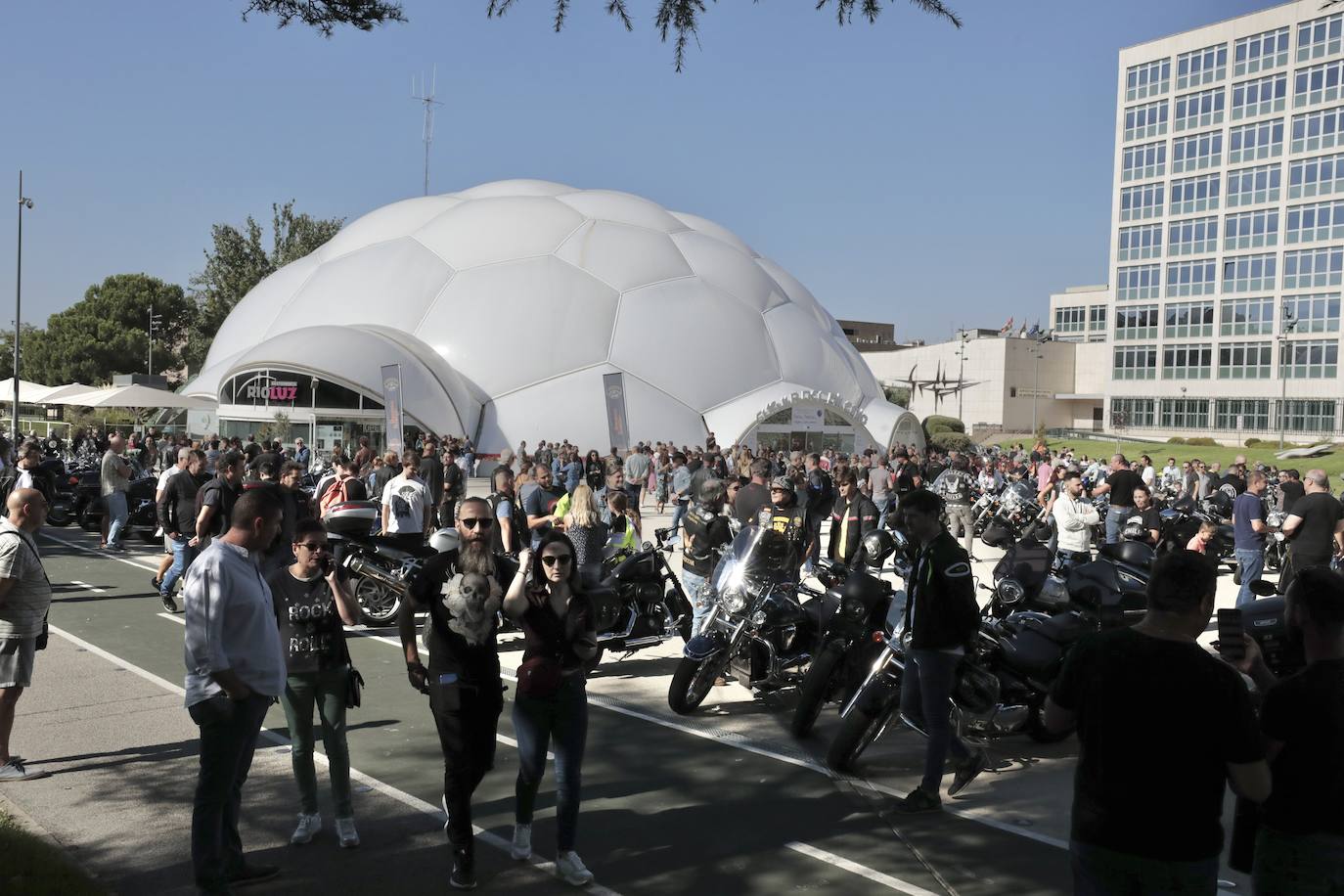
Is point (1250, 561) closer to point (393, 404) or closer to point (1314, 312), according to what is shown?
point (393, 404)

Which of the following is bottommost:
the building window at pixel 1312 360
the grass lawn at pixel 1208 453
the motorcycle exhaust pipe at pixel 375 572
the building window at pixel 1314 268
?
the motorcycle exhaust pipe at pixel 375 572

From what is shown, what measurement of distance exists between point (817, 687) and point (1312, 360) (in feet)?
228

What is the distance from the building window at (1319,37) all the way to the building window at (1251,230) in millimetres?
9039

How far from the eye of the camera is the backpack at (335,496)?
35.0 feet

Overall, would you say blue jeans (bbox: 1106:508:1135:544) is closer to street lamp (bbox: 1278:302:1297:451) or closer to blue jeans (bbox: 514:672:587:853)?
blue jeans (bbox: 514:672:587:853)

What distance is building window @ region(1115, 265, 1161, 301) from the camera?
72188mm

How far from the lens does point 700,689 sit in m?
7.36

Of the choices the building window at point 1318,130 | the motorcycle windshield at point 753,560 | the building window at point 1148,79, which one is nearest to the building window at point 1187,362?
the building window at point 1318,130

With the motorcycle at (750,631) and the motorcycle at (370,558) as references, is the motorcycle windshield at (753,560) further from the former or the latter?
the motorcycle at (370,558)

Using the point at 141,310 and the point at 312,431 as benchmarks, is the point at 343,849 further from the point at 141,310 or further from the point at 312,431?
the point at 141,310

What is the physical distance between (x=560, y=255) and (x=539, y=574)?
3560 cm

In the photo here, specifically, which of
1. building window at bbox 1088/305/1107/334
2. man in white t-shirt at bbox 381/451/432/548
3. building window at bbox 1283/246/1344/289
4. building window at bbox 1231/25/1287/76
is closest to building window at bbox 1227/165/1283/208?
building window at bbox 1283/246/1344/289

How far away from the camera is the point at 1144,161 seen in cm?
7156

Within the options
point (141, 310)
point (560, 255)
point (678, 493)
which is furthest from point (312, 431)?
point (141, 310)
